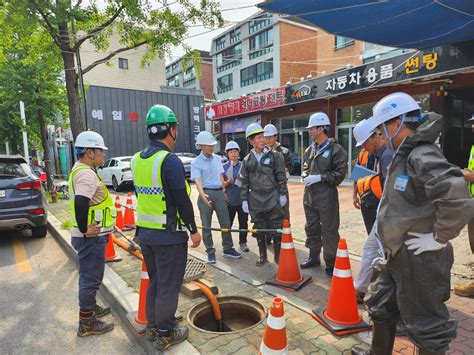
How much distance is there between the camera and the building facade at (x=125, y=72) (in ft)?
87.0

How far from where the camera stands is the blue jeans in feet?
10.1

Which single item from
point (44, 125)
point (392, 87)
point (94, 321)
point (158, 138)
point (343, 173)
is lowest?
point (94, 321)

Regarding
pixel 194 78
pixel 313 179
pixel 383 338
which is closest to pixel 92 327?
pixel 383 338

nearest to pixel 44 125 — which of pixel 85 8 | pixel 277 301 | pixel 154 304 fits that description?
pixel 85 8

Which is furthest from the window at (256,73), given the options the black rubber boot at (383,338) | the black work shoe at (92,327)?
the black rubber boot at (383,338)

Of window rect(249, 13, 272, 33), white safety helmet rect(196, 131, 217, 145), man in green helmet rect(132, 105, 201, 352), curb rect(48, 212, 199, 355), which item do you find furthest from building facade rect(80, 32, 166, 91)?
man in green helmet rect(132, 105, 201, 352)

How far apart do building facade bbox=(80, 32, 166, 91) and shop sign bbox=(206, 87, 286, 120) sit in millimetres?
10004

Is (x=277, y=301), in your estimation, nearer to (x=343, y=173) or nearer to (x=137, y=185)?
(x=137, y=185)

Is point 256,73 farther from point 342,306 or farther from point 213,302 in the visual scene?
point 342,306

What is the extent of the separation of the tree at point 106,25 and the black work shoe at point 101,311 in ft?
15.2

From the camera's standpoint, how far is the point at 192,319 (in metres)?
3.14

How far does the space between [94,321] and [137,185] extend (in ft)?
5.12

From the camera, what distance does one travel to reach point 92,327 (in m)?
3.12

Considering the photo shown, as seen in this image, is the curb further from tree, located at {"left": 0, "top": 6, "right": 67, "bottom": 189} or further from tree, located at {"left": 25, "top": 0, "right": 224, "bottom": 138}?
tree, located at {"left": 0, "top": 6, "right": 67, "bottom": 189}
